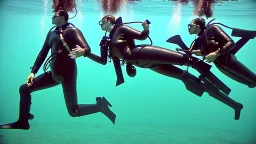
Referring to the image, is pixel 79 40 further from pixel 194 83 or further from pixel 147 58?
pixel 194 83

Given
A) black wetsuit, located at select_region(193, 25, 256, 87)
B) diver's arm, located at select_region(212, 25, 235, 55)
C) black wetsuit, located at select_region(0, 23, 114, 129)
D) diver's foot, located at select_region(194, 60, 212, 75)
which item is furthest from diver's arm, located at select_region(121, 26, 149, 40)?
diver's arm, located at select_region(212, 25, 235, 55)

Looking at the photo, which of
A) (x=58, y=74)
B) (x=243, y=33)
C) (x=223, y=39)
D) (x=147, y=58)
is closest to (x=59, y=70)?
(x=58, y=74)

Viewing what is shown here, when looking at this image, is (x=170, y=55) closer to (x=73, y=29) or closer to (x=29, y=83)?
(x=73, y=29)

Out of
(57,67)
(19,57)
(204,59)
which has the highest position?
(204,59)

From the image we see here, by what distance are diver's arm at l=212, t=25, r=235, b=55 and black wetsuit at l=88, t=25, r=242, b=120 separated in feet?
1.60

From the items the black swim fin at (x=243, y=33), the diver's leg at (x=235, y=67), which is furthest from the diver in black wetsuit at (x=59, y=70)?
the black swim fin at (x=243, y=33)

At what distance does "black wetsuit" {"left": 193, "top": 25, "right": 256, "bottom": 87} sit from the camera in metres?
5.71

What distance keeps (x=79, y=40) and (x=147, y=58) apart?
1808 mm

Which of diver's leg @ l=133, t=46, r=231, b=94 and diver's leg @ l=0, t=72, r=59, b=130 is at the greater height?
diver's leg @ l=133, t=46, r=231, b=94

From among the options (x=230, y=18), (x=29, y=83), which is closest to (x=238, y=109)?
(x=29, y=83)

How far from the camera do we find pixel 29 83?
6.79m

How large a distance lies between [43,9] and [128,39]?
1067cm

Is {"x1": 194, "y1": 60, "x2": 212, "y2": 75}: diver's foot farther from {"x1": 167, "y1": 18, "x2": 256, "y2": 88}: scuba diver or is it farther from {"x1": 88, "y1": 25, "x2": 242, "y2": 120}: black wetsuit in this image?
{"x1": 167, "y1": 18, "x2": 256, "y2": 88}: scuba diver

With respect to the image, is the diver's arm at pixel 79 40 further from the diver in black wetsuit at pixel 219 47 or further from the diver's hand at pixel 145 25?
the diver in black wetsuit at pixel 219 47
